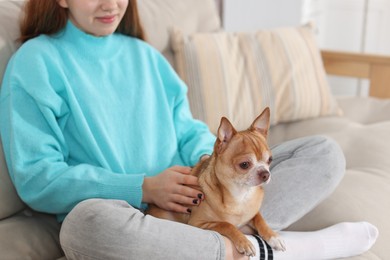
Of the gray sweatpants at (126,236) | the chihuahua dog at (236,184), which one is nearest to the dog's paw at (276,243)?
the chihuahua dog at (236,184)

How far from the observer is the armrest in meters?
2.24

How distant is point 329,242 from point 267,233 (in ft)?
0.53

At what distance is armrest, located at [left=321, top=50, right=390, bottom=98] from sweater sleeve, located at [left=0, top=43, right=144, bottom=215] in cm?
137

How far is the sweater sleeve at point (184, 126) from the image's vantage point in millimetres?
1453

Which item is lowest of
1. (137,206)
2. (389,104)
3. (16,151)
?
(389,104)

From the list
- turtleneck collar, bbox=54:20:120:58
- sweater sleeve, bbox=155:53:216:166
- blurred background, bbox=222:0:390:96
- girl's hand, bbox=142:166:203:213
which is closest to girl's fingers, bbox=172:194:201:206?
girl's hand, bbox=142:166:203:213

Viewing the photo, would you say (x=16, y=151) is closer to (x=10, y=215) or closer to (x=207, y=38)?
(x=10, y=215)

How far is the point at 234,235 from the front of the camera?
1060 millimetres

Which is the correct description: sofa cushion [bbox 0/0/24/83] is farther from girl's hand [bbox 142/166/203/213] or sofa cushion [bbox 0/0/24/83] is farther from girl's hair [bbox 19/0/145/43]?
girl's hand [bbox 142/166/203/213]

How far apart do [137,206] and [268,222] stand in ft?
0.92

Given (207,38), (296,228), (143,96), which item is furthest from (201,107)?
(296,228)

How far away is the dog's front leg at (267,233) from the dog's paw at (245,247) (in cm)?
7

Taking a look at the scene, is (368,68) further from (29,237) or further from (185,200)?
(29,237)

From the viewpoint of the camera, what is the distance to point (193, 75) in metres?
1.75
